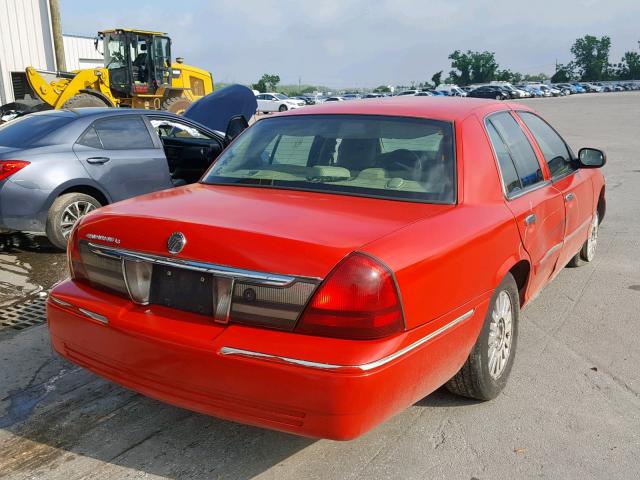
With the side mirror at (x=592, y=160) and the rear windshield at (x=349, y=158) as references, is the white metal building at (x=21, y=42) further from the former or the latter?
the side mirror at (x=592, y=160)

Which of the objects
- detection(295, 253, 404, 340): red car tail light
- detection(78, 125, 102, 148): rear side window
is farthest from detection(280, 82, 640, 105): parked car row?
detection(295, 253, 404, 340): red car tail light

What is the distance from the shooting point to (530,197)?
381cm

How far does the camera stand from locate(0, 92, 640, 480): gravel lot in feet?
9.32

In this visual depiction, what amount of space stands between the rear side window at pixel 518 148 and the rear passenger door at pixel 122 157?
167 inches

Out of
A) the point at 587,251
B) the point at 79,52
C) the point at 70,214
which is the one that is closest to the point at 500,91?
the point at 79,52

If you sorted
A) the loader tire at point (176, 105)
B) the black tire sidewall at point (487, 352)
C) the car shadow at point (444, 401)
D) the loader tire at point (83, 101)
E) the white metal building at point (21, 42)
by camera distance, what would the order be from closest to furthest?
the black tire sidewall at point (487, 352) → the car shadow at point (444, 401) → the loader tire at point (83, 101) → the loader tire at point (176, 105) → the white metal building at point (21, 42)

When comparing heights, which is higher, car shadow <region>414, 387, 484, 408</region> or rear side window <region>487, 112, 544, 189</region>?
rear side window <region>487, 112, 544, 189</region>

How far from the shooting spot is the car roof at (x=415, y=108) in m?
3.69

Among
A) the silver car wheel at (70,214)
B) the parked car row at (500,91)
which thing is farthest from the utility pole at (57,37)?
the parked car row at (500,91)

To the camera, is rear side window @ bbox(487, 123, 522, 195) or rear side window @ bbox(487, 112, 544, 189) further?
rear side window @ bbox(487, 112, 544, 189)

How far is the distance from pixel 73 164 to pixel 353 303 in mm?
4874

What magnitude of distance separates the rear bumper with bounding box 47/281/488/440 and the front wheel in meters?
0.31

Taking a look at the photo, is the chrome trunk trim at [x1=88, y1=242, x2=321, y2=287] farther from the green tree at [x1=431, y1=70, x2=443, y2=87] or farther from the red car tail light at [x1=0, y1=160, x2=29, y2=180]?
the green tree at [x1=431, y1=70, x2=443, y2=87]

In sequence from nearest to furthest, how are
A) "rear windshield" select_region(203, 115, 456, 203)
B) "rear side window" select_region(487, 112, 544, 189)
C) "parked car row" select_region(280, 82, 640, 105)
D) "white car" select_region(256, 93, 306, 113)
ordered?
1. "rear windshield" select_region(203, 115, 456, 203)
2. "rear side window" select_region(487, 112, 544, 189)
3. "white car" select_region(256, 93, 306, 113)
4. "parked car row" select_region(280, 82, 640, 105)
